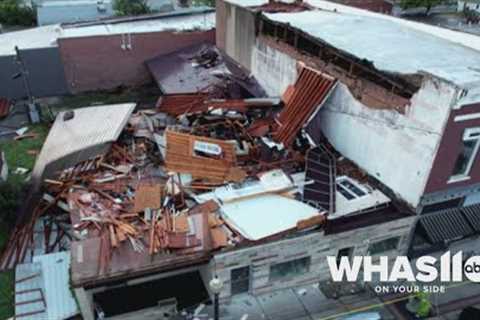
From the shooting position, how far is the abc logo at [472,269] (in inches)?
611

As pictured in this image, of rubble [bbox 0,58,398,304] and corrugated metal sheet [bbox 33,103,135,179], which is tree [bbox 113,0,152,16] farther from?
rubble [bbox 0,58,398,304]

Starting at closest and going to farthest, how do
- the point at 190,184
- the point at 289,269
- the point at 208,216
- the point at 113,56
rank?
the point at 208,216 < the point at 289,269 < the point at 190,184 < the point at 113,56

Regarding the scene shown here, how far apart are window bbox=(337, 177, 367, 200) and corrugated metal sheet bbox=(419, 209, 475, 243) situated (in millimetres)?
2318

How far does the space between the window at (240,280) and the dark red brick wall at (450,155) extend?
6.60 m

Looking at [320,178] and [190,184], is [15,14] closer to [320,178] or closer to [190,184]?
[190,184]

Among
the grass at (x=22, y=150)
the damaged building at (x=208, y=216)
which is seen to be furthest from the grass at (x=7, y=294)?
the grass at (x=22, y=150)

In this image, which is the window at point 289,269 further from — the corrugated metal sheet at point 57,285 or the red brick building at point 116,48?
the red brick building at point 116,48

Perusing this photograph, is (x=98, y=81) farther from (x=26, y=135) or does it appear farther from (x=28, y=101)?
(x=26, y=135)

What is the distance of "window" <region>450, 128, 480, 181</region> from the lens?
13.2 m

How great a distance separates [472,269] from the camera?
51.8ft

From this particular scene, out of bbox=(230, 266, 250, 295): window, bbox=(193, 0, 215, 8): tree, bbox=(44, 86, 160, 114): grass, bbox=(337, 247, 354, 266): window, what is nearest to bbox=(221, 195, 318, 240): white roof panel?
bbox=(230, 266, 250, 295): window

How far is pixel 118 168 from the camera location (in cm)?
1670

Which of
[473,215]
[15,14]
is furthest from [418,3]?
[15,14]

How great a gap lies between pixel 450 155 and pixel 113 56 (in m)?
22.8
